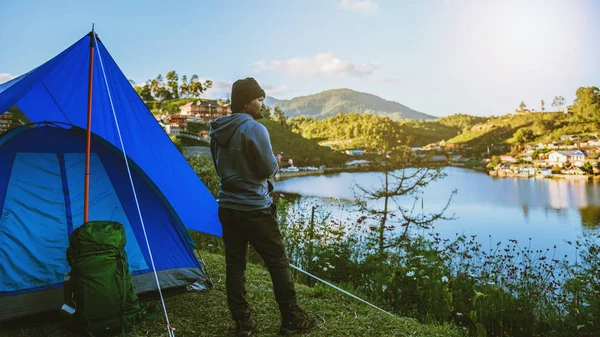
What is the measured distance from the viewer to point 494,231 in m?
14.1

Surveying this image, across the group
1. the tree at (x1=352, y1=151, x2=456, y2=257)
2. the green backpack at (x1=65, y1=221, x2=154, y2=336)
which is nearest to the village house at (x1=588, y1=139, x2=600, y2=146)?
the tree at (x1=352, y1=151, x2=456, y2=257)

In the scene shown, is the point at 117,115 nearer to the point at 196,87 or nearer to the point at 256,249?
Result: the point at 256,249

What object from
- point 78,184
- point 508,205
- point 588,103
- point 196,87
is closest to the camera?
point 78,184

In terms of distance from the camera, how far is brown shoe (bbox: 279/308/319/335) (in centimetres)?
245

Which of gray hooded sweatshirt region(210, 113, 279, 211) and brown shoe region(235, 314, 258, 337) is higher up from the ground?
gray hooded sweatshirt region(210, 113, 279, 211)

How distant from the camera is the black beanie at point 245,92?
7.51 feet

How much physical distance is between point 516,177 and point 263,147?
32.8m

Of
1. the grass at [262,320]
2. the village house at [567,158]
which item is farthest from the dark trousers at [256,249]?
the village house at [567,158]

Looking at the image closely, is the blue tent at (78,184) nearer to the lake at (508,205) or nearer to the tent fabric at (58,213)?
the tent fabric at (58,213)

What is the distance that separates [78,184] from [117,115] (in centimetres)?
64

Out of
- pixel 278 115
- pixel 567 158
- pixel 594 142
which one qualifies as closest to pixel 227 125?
pixel 567 158

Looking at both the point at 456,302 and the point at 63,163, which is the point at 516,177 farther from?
the point at 63,163

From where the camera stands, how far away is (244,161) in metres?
2.22

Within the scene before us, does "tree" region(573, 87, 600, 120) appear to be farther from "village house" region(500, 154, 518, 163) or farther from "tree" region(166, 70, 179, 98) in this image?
"tree" region(166, 70, 179, 98)
